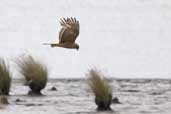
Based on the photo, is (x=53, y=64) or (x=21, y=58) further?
(x=53, y=64)

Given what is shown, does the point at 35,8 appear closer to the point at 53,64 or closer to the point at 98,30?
the point at 98,30

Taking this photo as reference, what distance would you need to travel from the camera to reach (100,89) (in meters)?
28.4

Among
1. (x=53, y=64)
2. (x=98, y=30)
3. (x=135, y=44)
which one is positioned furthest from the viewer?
(x=98, y=30)

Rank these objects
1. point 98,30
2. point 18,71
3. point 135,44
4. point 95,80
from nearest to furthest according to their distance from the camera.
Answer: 1. point 95,80
2. point 18,71
3. point 135,44
4. point 98,30

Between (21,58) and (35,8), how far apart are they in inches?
1473

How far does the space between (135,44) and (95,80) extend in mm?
25207

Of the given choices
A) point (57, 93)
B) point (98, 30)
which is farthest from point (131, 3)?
point (57, 93)

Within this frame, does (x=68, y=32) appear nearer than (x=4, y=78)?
Yes

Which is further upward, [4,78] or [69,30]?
[69,30]

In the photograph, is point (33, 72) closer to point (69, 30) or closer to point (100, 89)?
point (100, 89)

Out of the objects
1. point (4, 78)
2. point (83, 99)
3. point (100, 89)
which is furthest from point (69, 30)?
point (83, 99)

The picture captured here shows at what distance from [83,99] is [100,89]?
11.8 feet

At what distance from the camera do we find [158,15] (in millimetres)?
65000

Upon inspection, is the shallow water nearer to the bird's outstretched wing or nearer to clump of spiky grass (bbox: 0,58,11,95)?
clump of spiky grass (bbox: 0,58,11,95)
